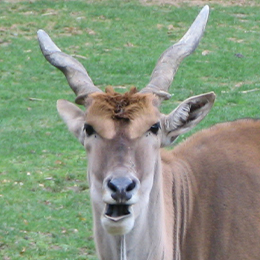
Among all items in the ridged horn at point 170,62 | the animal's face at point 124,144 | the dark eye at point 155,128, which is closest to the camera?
the animal's face at point 124,144

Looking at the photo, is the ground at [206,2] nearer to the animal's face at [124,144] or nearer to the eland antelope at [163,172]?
the eland antelope at [163,172]

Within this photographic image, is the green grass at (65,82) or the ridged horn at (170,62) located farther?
the green grass at (65,82)

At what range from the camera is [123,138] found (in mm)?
4453

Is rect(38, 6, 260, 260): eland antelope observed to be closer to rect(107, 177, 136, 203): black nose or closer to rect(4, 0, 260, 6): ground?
Result: rect(107, 177, 136, 203): black nose

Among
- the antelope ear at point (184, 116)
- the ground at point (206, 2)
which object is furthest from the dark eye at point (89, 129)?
the ground at point (206, 2)

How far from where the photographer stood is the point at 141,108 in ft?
15.1

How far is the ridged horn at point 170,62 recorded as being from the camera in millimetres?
5095

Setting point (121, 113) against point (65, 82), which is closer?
point (121, 113)

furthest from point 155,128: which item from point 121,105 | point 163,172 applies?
point 163,172

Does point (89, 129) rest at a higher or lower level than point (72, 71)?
lower

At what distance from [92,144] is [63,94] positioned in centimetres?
826

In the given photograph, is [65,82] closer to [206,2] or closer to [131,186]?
[206,2]

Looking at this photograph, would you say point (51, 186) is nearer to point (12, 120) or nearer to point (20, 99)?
point (12, 120)

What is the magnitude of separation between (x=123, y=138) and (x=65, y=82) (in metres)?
9.21
